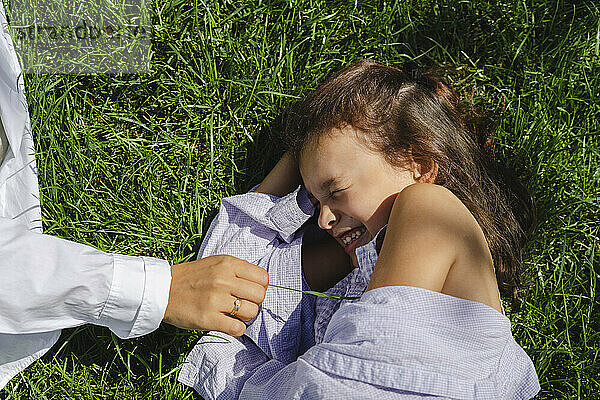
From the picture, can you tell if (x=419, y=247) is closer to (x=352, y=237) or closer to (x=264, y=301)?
(x=352, y=237)

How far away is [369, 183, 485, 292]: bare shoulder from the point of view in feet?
6.41

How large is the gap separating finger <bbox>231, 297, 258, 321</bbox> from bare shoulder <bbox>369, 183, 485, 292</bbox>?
1.42 feet

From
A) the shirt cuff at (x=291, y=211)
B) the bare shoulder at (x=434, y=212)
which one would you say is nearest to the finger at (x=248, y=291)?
the shirt cuff at (x=291, y=211)

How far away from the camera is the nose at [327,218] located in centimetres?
223

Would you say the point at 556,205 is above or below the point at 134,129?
below

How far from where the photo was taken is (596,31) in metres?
2.61

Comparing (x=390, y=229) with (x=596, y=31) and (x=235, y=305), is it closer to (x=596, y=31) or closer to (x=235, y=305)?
(x=235, y=305)

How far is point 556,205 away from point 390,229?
2.92ft

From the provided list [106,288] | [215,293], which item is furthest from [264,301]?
[106,288]

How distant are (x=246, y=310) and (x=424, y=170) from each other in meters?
0.80

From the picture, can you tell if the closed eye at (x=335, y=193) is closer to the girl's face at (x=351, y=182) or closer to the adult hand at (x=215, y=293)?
the girl's face at (x=351, y=182)

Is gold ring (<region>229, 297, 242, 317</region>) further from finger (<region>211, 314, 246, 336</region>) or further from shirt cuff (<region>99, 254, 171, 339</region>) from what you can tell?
shirt cuff (<region>99, 254, 171, 339</region>)

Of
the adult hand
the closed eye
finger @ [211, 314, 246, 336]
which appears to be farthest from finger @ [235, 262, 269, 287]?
the closed eye

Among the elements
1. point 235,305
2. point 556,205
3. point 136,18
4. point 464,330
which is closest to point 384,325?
point 464,330
